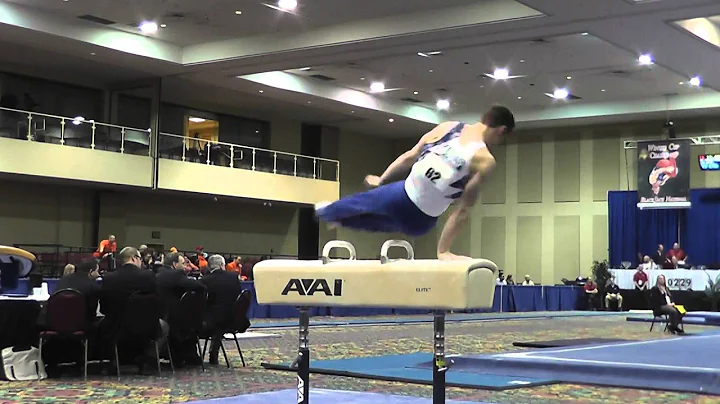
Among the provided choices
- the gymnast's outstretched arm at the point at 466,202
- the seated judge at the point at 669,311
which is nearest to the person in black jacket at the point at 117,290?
the gymnast's outstretched arm at the point at 466,202

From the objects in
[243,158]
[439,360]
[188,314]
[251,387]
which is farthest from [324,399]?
[243,158]

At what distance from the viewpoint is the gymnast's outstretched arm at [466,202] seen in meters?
4.42

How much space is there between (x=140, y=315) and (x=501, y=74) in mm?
15719

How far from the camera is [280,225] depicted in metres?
26.9

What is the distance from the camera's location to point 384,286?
450 cm

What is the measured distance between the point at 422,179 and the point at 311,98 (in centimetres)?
1843

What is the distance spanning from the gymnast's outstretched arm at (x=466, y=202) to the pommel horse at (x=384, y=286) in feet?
0.74

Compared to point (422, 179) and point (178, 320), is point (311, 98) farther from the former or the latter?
point (422, 179)

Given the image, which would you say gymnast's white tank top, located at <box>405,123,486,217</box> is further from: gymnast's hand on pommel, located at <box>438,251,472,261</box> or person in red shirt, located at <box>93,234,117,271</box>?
person in red shirt, located at <box>93,234,117,271</box>

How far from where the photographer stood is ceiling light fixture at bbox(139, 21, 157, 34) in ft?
56.4

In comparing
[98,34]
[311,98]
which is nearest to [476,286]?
[98,34]

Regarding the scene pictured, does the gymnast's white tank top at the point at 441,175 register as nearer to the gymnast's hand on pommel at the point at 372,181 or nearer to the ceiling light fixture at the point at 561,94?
the gymnast's hand on pommel at the point at 372,181

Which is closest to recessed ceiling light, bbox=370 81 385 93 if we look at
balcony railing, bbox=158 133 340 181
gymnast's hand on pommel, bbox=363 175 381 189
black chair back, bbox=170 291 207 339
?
balcony railing, bbox=158 133 340 181

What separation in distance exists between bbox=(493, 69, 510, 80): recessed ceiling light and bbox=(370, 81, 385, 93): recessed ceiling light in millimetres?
3100
